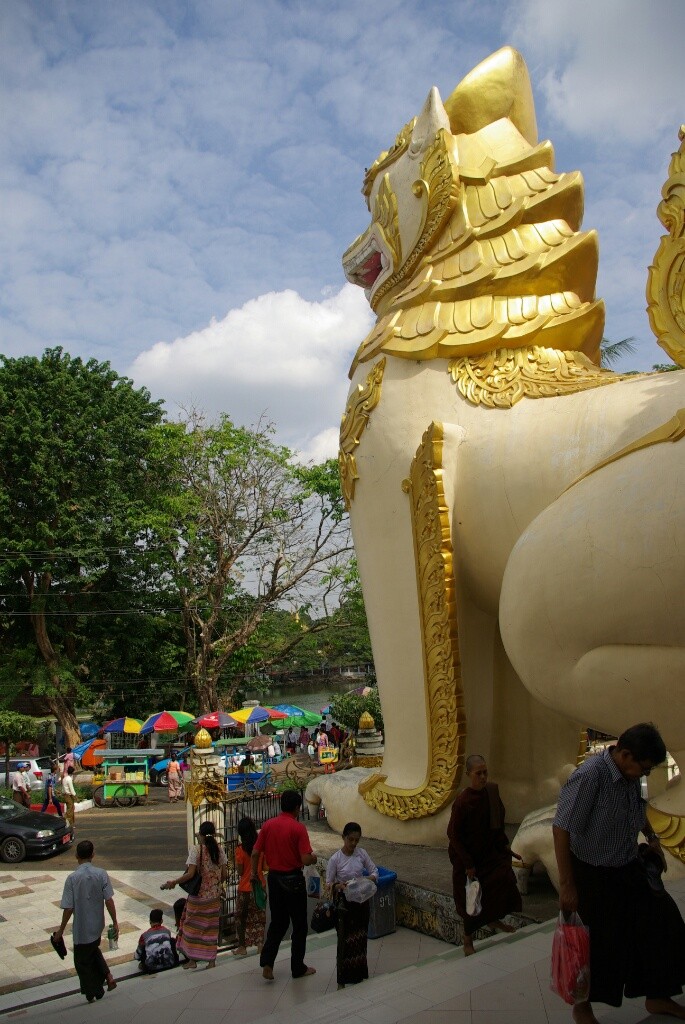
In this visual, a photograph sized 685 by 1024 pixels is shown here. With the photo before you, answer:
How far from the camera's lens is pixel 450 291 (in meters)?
5.93

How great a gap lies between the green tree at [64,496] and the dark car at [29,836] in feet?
25.1

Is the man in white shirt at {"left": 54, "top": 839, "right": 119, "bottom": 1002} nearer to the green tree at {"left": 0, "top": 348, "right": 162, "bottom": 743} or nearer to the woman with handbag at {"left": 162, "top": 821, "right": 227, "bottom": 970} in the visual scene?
the woman with handbag at {"left": 162, "top": 821, "right": 227, "bottom": 970}

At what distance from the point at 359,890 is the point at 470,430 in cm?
288

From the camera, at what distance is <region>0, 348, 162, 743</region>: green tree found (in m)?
18.0

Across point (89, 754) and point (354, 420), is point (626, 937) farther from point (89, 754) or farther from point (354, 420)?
point (89, 754)

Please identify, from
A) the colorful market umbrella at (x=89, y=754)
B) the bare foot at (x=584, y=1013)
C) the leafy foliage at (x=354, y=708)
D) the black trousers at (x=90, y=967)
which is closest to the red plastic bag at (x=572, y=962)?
the bare foot at (x=584, y=1013)

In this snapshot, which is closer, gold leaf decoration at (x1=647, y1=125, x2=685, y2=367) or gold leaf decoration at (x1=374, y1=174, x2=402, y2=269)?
gold leaf decoration at (x1=647, y1=125, x2=685, y2=367)

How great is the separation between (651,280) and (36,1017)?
503cm

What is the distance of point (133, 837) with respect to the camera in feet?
38.8

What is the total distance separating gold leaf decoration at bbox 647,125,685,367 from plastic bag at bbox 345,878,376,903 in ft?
9.91

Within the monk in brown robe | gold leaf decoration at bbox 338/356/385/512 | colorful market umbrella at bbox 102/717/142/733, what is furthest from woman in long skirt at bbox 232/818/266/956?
colorful market umbrella at bbox 102/717/142/733

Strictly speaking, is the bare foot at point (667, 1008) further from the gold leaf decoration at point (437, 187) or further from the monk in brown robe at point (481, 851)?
the gold leaf decoration at point (437, 187)

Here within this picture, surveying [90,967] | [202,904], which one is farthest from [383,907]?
[90,967]

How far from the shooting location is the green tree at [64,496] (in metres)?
18.0
